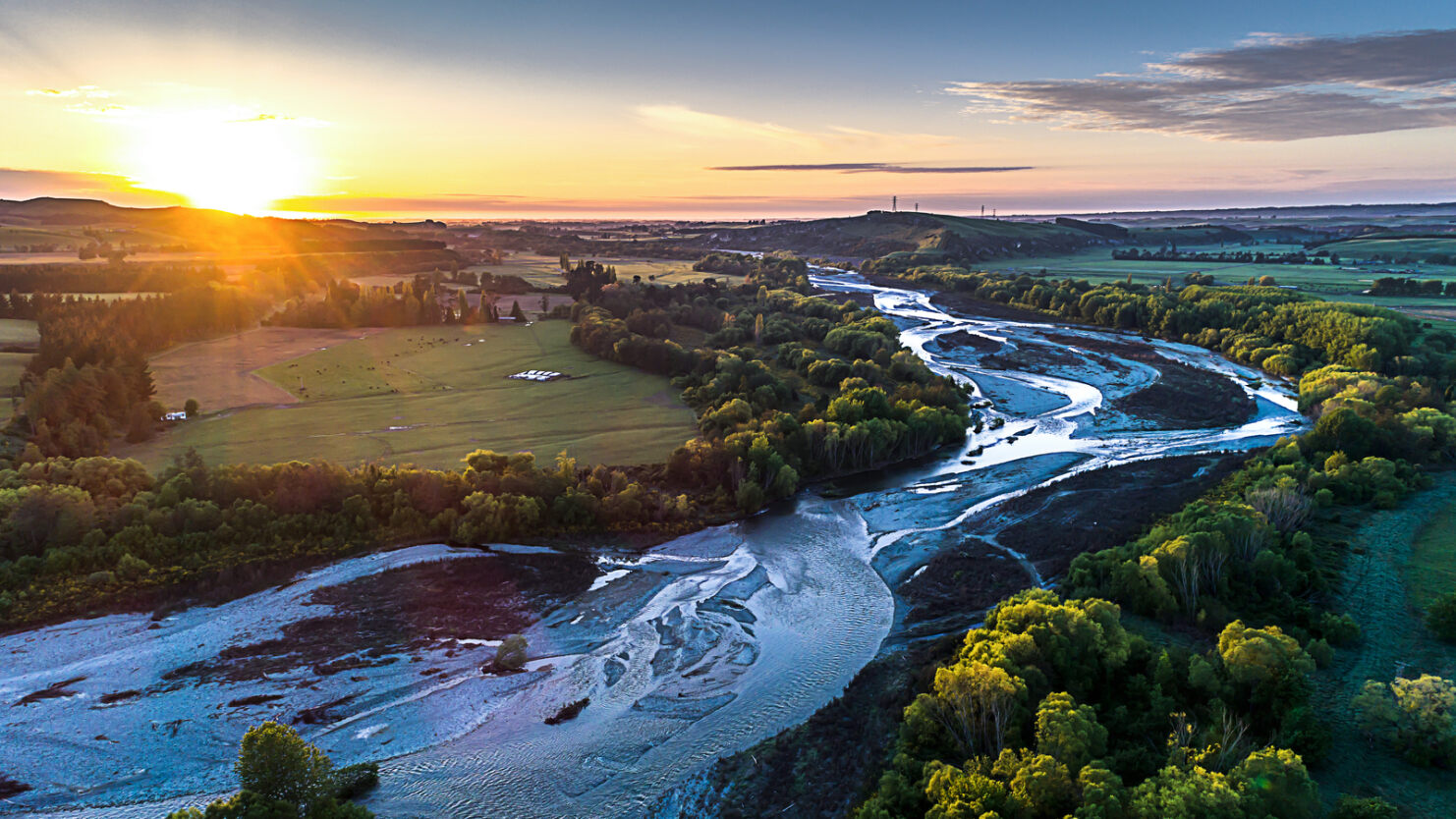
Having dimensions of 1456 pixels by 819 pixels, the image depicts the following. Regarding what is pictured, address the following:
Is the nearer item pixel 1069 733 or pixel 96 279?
pixel 1069 733

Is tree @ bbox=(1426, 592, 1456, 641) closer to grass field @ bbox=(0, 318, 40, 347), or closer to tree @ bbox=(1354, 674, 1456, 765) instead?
tree @ bbox=(1354, 674, 1456, 765)

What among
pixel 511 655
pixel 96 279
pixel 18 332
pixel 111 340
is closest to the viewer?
pixel 511 655

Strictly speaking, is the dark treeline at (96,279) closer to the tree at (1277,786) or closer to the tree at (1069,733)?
the tree at (1069,733)

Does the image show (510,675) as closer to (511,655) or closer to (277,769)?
(511,655)

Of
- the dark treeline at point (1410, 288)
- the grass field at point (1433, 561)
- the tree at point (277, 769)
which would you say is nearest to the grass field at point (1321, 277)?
the dark treeline at point (1410, 288)

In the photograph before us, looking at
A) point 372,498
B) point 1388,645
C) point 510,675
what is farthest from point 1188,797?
point 372,498

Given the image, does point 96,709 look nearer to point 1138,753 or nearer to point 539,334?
point 1138,753
